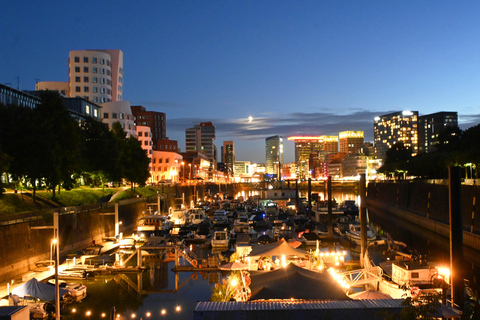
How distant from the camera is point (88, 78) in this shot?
108 meters

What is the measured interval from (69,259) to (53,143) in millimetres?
11489

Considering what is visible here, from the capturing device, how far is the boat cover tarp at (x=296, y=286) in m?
16.5

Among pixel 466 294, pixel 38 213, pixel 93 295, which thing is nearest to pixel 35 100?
pixel 38 213

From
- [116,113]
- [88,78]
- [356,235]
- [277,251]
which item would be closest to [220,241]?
[356,235]

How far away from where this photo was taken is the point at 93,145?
5784 cm

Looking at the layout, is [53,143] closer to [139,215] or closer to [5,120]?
[5,120]

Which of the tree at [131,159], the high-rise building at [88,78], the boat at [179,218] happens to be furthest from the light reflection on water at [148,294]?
the high-rise building at [88,78]

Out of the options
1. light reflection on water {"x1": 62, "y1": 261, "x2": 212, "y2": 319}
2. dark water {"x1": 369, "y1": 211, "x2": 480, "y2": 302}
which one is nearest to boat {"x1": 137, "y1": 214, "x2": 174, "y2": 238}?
light reflection on water {"x1": 62, "y1": 261, "x2": 212, "y2": 319}

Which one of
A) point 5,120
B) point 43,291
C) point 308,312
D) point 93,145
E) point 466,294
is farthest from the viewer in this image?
point 93,145

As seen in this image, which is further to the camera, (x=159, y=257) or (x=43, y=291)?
(x=159, y=257)

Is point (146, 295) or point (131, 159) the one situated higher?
point (131, 159)

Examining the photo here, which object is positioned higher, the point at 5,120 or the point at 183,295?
the point at 5,120

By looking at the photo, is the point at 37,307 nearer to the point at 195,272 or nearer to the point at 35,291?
the point at 35,291

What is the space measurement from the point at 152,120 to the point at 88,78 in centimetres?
7243
